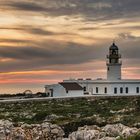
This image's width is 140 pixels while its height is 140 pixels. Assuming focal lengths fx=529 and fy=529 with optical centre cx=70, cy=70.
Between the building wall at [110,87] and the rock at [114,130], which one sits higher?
the building wall at [110,87]

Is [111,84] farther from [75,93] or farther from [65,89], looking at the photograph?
[65,89]

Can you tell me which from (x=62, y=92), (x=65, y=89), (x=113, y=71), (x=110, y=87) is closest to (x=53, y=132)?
(x=65, y=89)

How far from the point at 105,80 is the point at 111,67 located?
2637 millimetres

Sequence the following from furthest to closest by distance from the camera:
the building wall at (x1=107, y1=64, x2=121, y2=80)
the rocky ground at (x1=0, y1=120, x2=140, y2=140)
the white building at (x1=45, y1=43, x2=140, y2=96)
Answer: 1. the building wall at (x1=107, y1=64, x2=121, y2=80)
2. the white building at (x1=45, y1=43, x2=140, y2=96)
3. the rocky ground at (x1=0, y1=120, x2=140, y2=140)

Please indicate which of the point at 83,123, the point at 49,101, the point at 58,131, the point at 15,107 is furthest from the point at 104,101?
the point at 58,131

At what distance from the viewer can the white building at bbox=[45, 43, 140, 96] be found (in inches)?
2963

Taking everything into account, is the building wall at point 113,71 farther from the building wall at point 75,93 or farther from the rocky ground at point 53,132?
the rocky ground at point 53,132

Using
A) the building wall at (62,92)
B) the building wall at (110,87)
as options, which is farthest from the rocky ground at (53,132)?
the building wall at (110,87)

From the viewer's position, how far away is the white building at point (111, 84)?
75.2m

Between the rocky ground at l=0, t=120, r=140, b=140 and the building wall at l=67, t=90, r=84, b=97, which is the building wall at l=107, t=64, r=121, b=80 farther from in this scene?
the rocky ground at l=0, t=120, r=140, b=140

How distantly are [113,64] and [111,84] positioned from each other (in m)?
3.76

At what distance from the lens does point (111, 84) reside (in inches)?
2963

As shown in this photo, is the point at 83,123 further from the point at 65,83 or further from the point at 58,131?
the point at 65,83

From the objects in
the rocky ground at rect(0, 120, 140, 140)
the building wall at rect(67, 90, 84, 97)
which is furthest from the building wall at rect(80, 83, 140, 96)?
the rocky ground at rect(0, 120, 140, 140)
